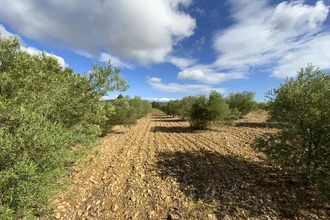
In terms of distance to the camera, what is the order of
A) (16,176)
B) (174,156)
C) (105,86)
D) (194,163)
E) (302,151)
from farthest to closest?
(174,156) < (194,163) < (105,86) < (302,151) < (16,176)

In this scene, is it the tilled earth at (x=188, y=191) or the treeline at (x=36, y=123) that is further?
the tilled earth at (x=188, y=191)

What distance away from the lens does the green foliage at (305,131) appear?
3625 mm

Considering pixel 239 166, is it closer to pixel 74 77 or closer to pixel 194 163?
pixel 194 163

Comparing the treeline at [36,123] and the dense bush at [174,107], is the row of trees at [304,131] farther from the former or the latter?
the dense bush at [174,107]

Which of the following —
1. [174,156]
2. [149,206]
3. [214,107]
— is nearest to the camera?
[149,206]

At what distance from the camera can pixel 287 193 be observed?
3895 mm

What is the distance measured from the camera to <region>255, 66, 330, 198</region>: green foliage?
3625 mm

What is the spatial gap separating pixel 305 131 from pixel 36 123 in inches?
287

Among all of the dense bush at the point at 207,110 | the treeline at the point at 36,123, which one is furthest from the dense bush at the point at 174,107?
the treeline at the point at 36,123

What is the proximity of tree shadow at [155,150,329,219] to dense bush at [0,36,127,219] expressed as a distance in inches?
145

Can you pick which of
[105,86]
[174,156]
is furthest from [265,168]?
[105,86]

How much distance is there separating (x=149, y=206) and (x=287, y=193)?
13.9 ft

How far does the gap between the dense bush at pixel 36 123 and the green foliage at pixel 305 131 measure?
607 centimetres

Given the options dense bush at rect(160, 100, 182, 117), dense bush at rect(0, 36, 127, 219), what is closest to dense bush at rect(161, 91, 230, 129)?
dense bush at rect(0, 36, 127, 219)
